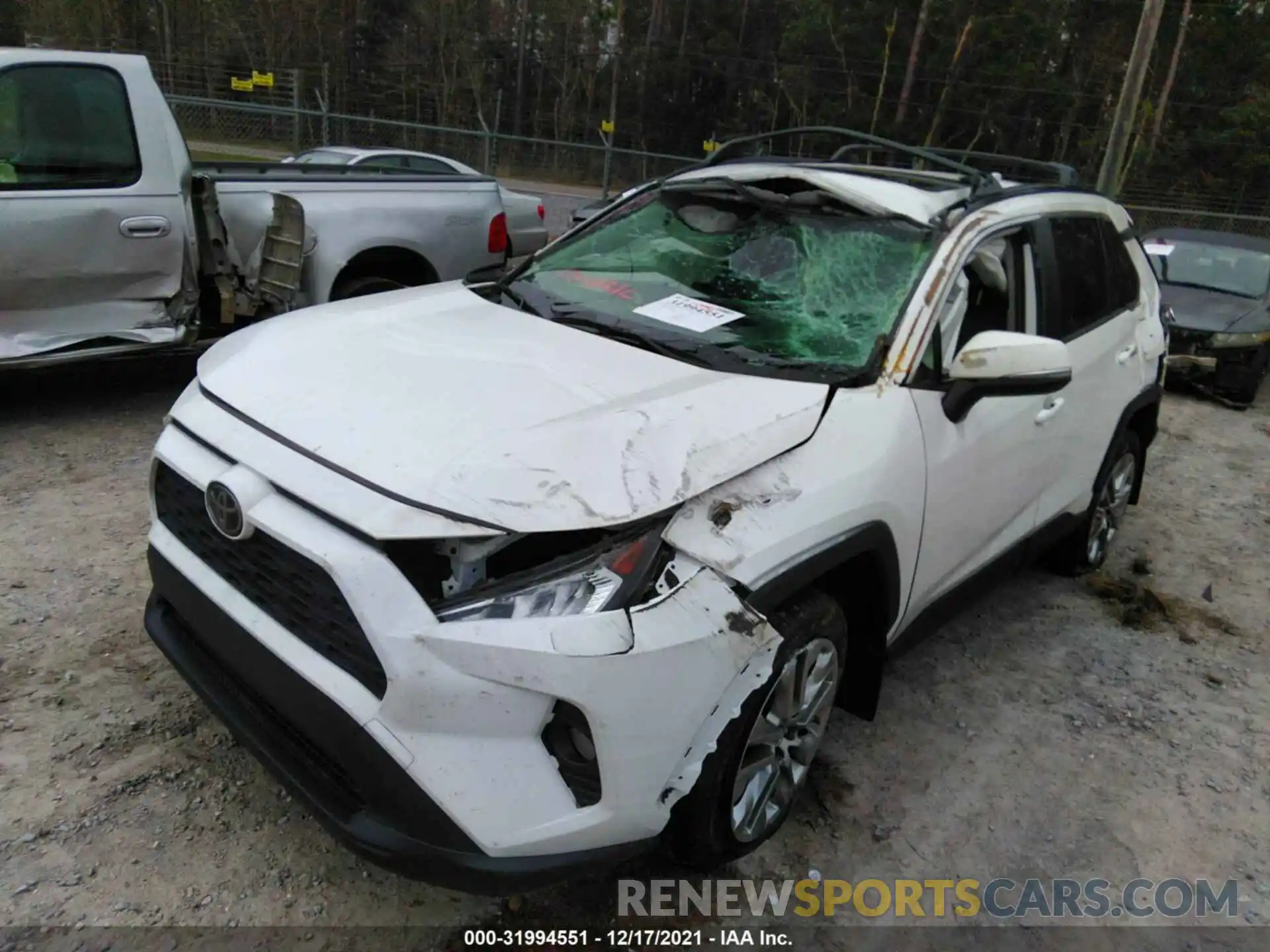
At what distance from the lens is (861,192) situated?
10.6 feet

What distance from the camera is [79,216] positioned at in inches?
194

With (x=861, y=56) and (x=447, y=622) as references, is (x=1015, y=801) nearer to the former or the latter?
(x=447, y=622)

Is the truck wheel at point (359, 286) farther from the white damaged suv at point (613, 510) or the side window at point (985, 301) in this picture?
the side window at point (985, 301)

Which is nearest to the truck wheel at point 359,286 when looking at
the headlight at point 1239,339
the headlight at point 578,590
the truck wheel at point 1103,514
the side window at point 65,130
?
the side window at point 65,130

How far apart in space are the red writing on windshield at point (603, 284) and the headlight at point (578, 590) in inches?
53.2

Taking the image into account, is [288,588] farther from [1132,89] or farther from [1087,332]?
[1132,89]

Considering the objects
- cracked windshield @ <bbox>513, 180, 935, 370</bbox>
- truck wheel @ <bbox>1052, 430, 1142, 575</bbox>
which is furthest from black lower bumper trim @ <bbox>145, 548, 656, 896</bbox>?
truck wheel @ <bbox>1052, 430, 1142, 575</bbox>

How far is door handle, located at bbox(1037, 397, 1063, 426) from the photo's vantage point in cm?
338

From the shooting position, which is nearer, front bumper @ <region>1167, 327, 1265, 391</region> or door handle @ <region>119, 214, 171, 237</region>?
door handle @ <region>119, 214, 171, 237</region>

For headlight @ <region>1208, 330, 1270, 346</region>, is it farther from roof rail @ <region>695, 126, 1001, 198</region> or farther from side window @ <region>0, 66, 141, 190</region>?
side window @ <region>0, 66, 141, 190</region>

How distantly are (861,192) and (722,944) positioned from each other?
2.39 meters

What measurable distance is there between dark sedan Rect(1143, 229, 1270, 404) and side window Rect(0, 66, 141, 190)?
322 inches

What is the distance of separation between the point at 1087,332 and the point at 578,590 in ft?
9.07

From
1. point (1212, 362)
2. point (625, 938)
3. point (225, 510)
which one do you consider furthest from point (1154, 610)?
point (1212, 362)
